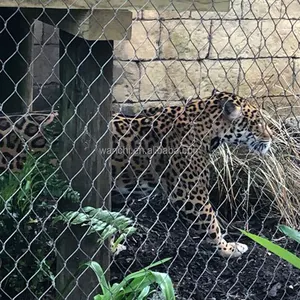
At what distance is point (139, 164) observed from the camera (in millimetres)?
4555

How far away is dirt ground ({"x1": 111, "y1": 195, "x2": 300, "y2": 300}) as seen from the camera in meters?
4.11

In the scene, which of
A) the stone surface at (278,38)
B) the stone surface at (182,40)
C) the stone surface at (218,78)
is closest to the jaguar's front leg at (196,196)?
the stone surface at (182,40)

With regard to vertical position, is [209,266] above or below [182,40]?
below

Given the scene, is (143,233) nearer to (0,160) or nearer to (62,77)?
(0,160)

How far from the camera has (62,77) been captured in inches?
137

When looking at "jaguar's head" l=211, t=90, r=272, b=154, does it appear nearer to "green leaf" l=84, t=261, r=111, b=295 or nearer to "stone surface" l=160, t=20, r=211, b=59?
"stone surface" l=160, t=20, r=211, b=59

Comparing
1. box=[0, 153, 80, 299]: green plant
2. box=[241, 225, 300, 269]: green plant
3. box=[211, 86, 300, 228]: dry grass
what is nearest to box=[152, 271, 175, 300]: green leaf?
box=[0, 153, 80, 299]: green plant

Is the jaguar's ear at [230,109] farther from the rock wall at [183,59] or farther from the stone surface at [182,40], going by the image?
the stone surface at [182,40]

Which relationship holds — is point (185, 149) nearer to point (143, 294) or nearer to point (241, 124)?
point (241, 124)

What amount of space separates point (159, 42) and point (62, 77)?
2460 millimetres

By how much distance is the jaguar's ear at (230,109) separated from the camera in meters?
4.62

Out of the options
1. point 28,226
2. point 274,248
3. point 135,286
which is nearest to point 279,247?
point 274,248

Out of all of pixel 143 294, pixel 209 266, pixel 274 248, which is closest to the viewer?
pixel 274 248

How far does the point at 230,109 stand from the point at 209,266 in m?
0.95
